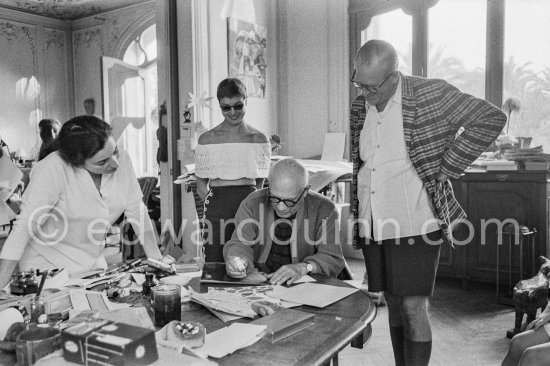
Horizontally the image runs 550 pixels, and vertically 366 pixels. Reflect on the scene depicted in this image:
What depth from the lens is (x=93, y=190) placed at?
2324 millimetres

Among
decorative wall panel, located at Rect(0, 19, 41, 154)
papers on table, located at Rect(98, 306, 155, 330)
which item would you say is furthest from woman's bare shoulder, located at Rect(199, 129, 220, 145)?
decorative wall panel, located at Rect(0, 19, 41, 154)

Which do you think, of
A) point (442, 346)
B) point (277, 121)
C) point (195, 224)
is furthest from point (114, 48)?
point (442, 346)

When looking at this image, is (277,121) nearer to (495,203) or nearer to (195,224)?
(195,224)

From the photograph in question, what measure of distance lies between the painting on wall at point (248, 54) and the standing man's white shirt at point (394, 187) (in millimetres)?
3089

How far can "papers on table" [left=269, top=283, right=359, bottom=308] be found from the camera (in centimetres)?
162

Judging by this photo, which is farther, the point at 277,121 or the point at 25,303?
the point at 277,121

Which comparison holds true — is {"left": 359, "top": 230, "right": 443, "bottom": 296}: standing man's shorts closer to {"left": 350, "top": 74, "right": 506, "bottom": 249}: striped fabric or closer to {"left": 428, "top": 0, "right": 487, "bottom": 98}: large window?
{"left": 350, "top": 74, "right": 506, "bottom": 249}: striped fabric

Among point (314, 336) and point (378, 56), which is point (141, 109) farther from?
point (314, 336)

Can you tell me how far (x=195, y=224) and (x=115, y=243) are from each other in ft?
5.95

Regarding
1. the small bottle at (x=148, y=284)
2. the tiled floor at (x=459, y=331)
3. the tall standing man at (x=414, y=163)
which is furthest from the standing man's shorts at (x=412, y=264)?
the small bottle at (x=148, y=284)

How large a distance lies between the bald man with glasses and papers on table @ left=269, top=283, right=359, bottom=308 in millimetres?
324

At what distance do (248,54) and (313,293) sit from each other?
12.9ft

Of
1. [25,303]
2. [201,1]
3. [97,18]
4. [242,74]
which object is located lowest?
[25,303]

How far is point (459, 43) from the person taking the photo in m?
4.88
